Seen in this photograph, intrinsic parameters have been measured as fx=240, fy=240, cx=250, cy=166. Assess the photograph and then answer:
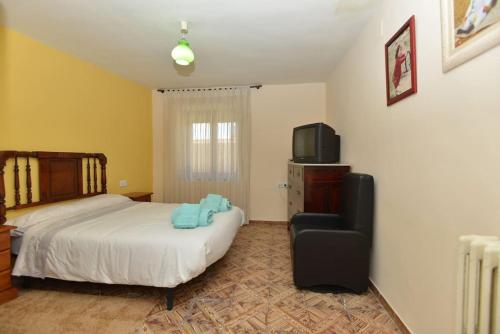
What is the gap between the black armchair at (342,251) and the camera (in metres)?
2.06

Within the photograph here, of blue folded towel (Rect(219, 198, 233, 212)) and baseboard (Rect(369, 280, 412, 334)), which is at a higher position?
blue folded towel (Rect(219, 198, 233, 212))

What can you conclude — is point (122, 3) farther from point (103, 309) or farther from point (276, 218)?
point (276, 218)

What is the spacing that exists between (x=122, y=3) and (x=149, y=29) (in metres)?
0.41

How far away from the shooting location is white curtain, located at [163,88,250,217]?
14.6ft

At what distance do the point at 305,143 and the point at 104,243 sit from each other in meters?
2.54

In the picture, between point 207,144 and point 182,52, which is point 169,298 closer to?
point 182,52

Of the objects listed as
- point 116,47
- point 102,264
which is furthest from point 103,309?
point 116,47

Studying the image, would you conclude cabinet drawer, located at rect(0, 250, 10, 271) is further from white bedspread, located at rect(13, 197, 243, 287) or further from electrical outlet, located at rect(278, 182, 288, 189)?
electrical outlet, located at rect(278, 182, 288, 189)

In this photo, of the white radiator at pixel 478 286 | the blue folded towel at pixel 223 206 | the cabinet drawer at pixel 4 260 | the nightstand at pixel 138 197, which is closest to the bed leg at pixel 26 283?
the cabinet drawer at pixel 4 260

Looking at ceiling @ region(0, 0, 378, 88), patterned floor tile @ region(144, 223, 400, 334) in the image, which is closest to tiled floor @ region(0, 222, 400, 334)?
patterned floor tile @ region(144, 223, 400, 334)

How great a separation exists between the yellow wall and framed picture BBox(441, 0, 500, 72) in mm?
3630

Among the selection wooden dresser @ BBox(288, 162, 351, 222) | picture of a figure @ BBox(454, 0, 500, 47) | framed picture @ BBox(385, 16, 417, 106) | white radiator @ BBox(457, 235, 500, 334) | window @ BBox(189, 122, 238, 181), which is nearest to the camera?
white radiator @ BBox(457, 235, 500, 334)

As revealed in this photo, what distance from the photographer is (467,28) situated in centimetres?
108

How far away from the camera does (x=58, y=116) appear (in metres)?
2.93
